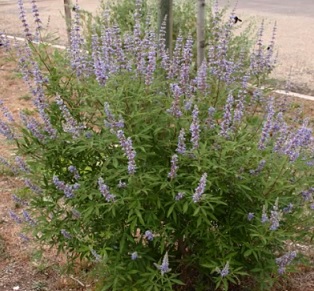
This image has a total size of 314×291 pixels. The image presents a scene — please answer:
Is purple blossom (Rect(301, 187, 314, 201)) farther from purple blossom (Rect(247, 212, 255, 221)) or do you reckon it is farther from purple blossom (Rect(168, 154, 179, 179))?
purple blossom (Rect(168, 154, 179, 179))

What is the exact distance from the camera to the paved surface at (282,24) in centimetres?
967

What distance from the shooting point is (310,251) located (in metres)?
4.32

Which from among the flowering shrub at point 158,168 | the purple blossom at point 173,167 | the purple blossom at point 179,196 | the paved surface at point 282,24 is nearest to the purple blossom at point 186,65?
the flowering shrub at point 158,168

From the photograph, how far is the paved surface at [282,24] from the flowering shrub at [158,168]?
4.90m

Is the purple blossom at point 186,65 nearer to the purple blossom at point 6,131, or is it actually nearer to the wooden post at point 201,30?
the purple blossom at point 6,131

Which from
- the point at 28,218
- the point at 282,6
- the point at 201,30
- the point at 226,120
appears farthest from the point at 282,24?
the point at 28,218

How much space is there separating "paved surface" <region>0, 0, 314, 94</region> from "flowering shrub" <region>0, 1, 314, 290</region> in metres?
4.90

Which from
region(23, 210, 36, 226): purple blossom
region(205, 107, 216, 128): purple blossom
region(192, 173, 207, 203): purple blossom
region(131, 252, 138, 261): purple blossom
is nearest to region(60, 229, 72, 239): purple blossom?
region(23, 210, 36, 226): purple blossom

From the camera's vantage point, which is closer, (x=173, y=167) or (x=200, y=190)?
(x=200, y=190)

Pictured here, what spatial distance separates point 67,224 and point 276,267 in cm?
132

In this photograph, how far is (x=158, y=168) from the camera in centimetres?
299

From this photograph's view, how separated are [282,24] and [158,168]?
11.3 m

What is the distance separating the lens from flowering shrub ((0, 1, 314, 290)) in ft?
9.55

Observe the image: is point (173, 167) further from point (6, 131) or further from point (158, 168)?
point (6, 131)
